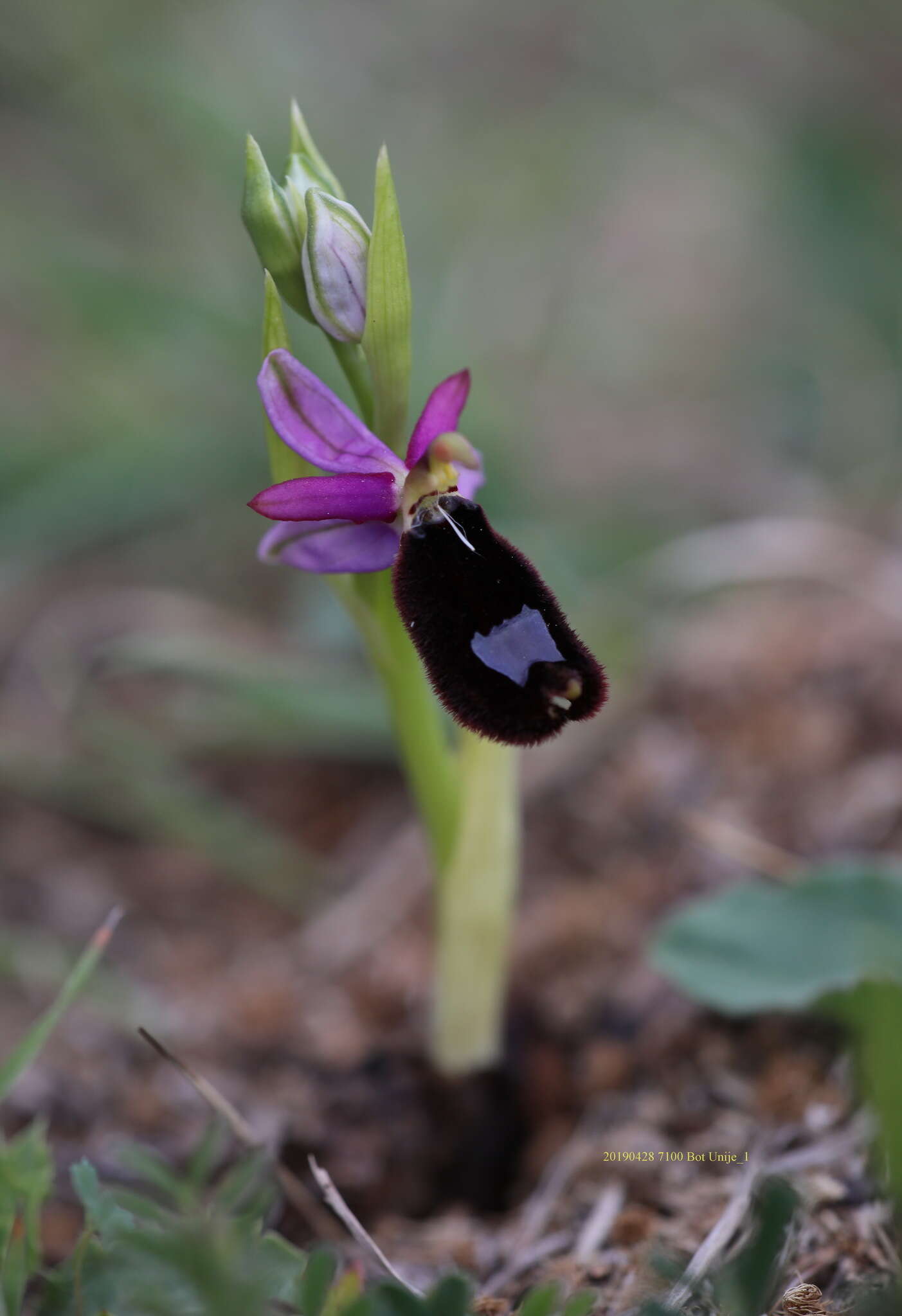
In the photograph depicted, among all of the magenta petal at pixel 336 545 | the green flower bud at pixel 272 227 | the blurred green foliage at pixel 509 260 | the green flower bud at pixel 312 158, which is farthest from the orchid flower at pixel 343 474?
the blurred green foliage at pixel 509 260

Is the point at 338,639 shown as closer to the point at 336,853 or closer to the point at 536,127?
the point at 336,853

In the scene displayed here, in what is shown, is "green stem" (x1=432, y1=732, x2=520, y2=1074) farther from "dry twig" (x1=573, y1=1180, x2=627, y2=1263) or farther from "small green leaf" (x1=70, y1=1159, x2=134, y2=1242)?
"small green leaf" (x1=70, y1=1159, x2=134, y2=1242)

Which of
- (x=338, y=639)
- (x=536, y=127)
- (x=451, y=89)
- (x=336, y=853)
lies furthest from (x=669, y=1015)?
(x=451, y=89)

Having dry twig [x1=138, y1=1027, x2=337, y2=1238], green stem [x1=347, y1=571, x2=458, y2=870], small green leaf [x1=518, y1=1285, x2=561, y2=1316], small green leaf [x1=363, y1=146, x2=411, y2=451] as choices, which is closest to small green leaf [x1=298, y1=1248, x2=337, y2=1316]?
small green leaf [x1=518, y1=1285, x2=561, y2=1316]

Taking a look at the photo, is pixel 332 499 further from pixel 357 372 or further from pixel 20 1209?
pixel 20 1209

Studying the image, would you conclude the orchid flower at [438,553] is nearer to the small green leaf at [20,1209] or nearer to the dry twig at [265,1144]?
the dry twig at [265,1144]

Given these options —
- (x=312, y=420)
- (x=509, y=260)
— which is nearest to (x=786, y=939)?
(x=312, y=420)
